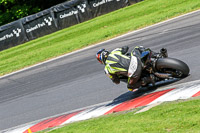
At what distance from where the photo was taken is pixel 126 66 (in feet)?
26.3

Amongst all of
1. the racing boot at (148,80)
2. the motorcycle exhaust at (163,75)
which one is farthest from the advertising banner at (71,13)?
the motorcycle exhaust at (163,75)

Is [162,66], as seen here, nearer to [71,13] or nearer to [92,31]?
[92,31]

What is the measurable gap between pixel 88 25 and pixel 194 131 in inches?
772

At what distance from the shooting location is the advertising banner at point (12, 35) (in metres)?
25.1

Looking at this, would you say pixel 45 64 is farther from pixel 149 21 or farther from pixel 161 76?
pixel 161 76

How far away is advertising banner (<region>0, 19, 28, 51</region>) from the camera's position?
25.1m

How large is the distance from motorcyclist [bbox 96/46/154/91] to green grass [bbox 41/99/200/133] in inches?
50.4

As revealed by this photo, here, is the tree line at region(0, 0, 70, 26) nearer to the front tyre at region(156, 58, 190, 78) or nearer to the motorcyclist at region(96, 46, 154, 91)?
the motorcyclist at region(96, 46, 154, 91)

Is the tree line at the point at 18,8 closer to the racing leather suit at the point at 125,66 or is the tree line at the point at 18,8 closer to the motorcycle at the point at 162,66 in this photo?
the racing leather suit at the point at 125,66

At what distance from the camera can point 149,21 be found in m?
18.2

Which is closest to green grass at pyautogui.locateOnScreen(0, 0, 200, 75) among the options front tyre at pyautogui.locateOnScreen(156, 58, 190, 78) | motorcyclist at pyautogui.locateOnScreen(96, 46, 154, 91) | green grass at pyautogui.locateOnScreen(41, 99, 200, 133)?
motorcyclist at pyautogui.locateOnScreen(96, 46, 154, 91)

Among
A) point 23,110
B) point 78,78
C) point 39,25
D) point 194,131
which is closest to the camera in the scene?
point 194,131

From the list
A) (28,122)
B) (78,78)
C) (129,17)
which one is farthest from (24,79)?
(129,17)

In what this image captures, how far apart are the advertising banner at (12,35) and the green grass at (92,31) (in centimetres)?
71
